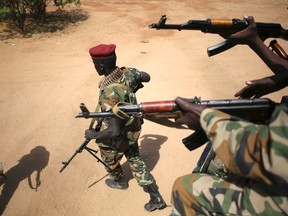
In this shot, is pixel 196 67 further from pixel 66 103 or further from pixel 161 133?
pixel 66 103

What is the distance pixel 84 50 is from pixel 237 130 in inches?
311

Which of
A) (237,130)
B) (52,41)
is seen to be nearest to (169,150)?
(237,130)

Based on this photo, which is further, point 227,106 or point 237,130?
point 227,106

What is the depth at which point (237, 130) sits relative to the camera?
153 centimetres

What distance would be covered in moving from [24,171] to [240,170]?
3.84 metres

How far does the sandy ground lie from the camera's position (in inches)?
157

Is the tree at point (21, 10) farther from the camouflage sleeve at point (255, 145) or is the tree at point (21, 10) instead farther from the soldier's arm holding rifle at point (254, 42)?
the camouflage sleeve at point (255, 145)

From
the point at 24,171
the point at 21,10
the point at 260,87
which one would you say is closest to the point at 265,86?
the point at 260,87

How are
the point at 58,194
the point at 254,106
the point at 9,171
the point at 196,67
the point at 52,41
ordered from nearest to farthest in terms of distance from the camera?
1. the point at 254,106
2. the point at 58,194
3. the point at 9,171
4. the point at 196,67
5. the point at 52,41

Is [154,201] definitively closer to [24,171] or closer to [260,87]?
[260,87]

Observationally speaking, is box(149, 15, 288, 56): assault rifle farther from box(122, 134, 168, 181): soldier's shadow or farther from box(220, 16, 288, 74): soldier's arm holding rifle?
box(122, 134, 168, 181): soldier's shadow

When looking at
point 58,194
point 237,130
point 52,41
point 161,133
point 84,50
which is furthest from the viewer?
point 52,41

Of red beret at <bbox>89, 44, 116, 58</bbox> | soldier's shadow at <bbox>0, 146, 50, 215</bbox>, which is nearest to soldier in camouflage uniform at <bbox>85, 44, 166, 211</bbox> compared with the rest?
red beret at <bbox>89, 44, 116, 58</bbox>

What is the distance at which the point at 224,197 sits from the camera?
1895 mm
